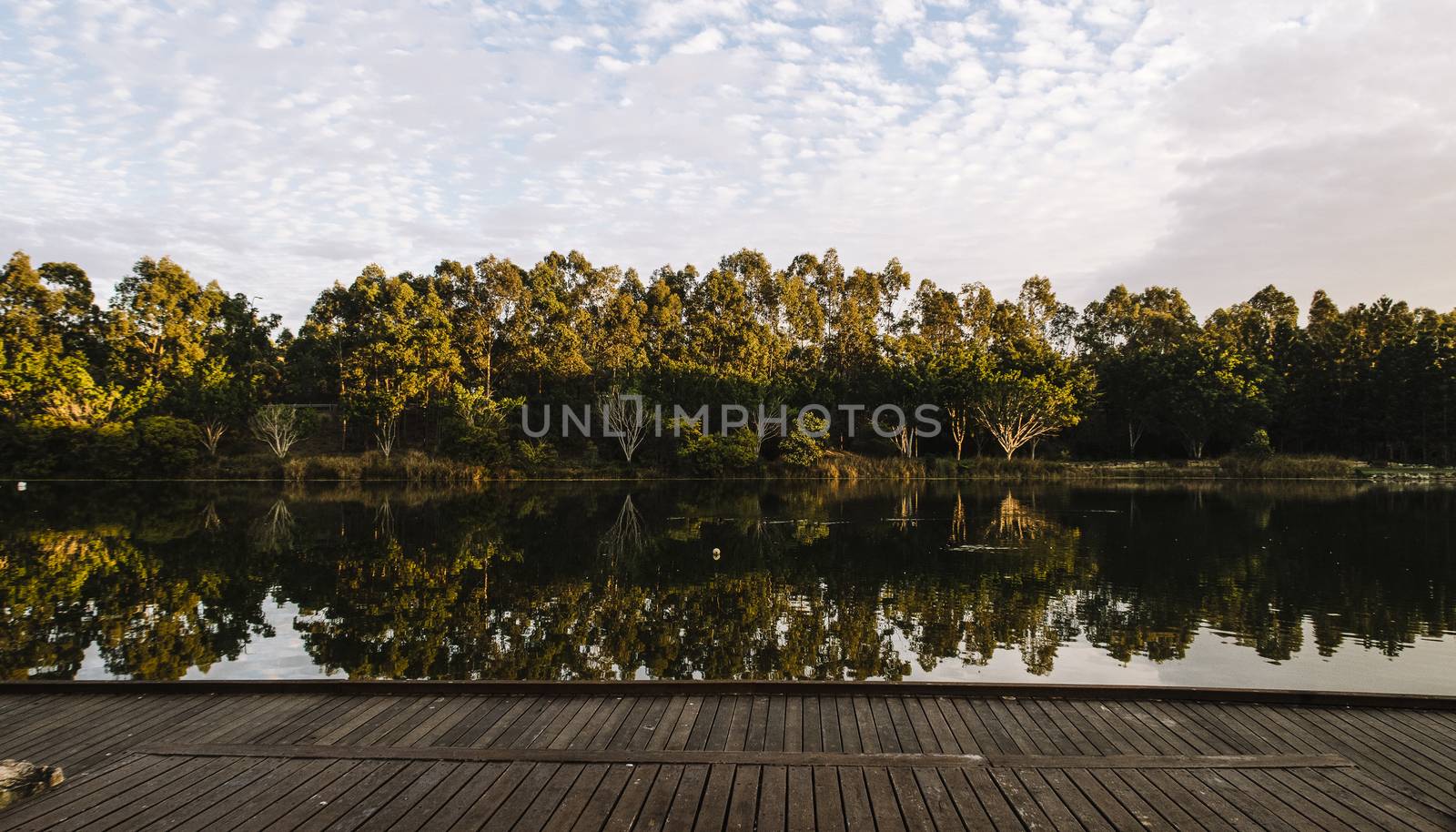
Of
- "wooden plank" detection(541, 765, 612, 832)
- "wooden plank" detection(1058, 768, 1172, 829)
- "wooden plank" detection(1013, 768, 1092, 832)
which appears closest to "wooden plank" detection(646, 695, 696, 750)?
"wooden plank" detection(541, 765, 612, 832)

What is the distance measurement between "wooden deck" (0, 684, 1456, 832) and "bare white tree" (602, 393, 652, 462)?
38.9 meters

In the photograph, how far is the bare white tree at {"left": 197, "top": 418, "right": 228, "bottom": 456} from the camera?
141ft

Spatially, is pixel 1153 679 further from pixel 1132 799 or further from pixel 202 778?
pixel 202 778

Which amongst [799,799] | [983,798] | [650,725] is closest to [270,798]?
[650,725]

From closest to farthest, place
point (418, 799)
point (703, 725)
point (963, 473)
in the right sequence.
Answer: point (418, 799) < point (703, 725) < point (963, 473)

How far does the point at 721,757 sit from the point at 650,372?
44.3m

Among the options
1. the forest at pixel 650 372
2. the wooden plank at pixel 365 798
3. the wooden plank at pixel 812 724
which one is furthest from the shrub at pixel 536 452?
the wooden plank at pixel 365 798

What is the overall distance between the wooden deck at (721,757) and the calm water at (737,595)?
3006 mm

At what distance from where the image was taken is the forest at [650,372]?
42.7 metres

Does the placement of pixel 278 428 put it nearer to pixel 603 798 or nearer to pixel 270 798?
pixel 270 798

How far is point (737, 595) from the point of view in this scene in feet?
45.4

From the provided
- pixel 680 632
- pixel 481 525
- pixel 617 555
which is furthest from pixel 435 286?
pixel 680 632

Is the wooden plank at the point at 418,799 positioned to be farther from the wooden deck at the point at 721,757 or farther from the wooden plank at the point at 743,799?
the wooden plank at the point at 743,799

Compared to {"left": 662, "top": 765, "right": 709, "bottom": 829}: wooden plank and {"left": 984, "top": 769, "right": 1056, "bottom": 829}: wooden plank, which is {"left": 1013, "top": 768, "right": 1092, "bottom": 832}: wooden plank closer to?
{"left": 984, "top": 769, "right": 1056, "bottom": 829}: wooden plank
